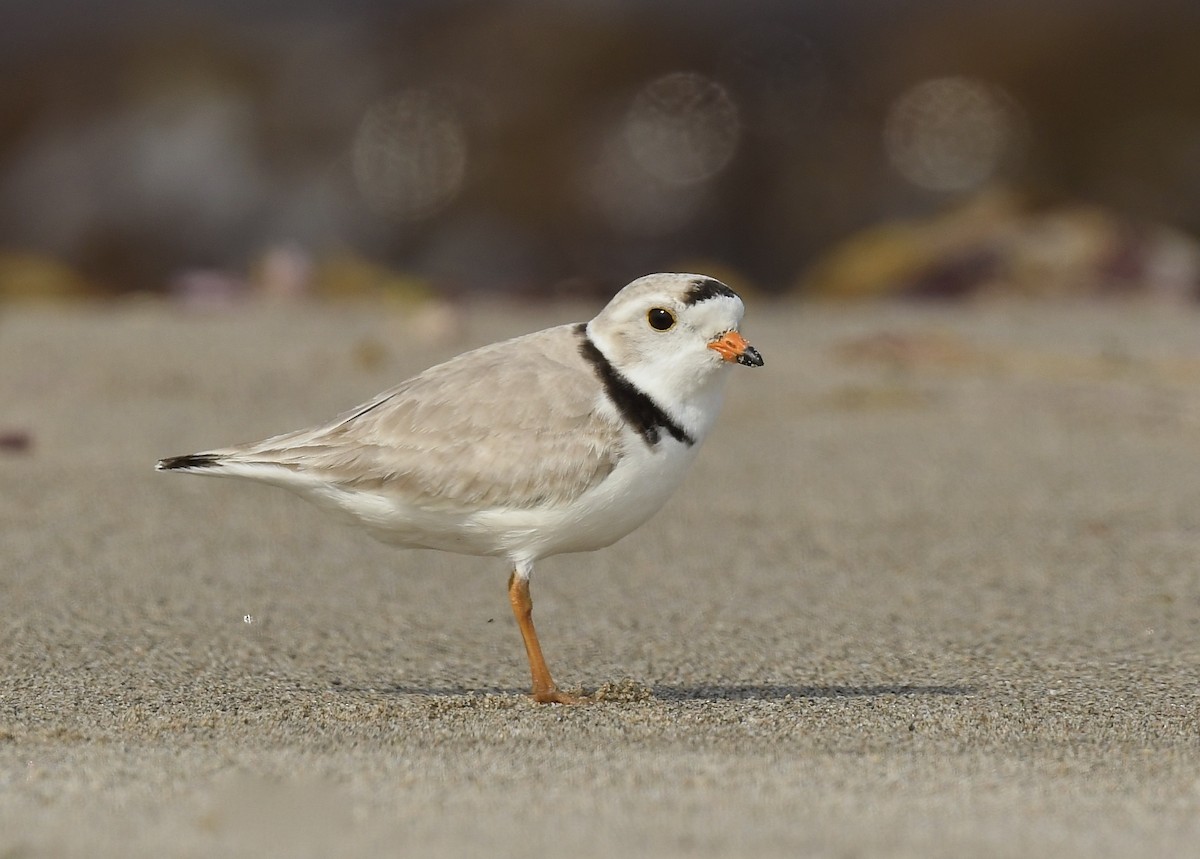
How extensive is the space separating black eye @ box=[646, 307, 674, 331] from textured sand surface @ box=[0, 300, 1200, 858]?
0.87 meters

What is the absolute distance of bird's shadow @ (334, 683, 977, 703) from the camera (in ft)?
13.3

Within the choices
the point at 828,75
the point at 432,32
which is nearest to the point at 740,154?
the point at 828,75

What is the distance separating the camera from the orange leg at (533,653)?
393 centimetres

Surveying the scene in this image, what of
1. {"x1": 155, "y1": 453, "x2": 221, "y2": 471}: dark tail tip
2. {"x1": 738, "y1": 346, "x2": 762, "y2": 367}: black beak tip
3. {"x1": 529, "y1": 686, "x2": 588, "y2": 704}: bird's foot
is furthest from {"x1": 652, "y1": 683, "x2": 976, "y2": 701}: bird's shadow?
{"x1": 155, "y1": 453, "x2": 221, "y2": 471}: dark tail tip

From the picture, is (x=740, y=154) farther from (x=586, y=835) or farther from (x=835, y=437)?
(x=586, y=835)

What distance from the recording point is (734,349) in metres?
3.93

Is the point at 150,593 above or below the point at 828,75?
below

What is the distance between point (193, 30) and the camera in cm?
1659

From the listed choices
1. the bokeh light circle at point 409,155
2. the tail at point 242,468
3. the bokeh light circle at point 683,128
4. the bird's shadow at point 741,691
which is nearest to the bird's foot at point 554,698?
the bird's shadow at point 741,691

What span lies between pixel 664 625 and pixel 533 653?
96 centimetres

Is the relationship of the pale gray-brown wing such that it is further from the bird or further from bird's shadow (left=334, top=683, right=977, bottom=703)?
bird's shadow (left=334, top=683, right=977, bottom=703)

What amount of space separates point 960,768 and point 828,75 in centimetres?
1260

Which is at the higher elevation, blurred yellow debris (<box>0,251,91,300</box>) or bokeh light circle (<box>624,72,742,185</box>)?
bokeh light circle (<box>624,72,742,185</box>)

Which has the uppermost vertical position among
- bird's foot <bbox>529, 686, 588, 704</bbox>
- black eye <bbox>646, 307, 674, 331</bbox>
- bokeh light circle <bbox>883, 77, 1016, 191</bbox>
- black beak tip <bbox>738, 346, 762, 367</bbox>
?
bokeh light circle <bbox>883, 77, 1016, 191</bbox>
